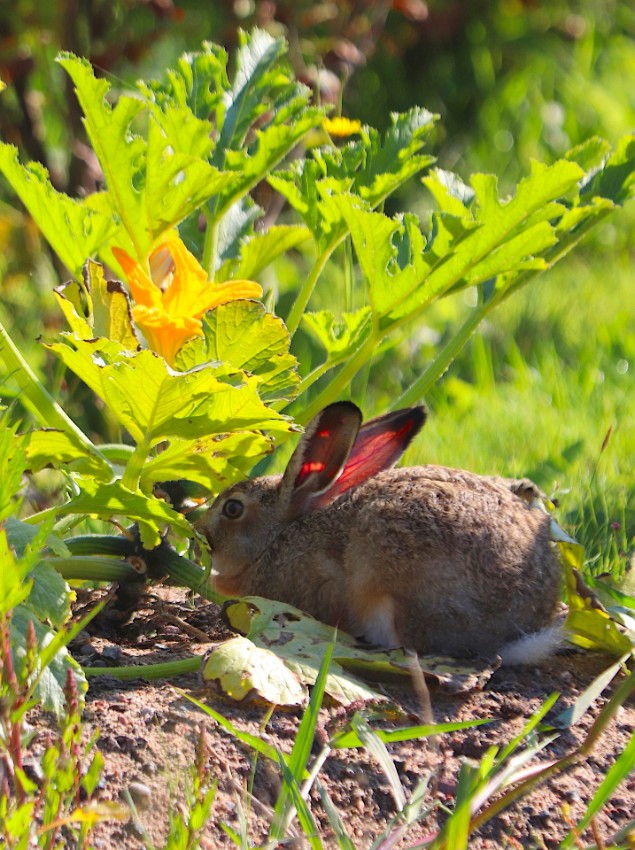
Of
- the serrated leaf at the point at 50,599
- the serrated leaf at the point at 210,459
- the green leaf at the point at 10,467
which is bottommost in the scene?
the serrated leaf at the point at 50,599

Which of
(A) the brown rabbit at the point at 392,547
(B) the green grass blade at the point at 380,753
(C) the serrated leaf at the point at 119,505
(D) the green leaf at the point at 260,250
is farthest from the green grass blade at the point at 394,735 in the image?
(D) the green leaf at the point at 260,250

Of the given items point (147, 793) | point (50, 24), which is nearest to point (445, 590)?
point (147, 793)

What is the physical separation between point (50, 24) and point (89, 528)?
3.32 meters

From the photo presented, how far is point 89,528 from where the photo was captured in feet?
12.4

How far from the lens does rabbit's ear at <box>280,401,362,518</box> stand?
319cm

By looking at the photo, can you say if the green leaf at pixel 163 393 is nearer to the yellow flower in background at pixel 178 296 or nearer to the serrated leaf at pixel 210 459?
the serrated leaf at pixel 210 459

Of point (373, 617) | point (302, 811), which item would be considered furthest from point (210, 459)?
point (302, 811)

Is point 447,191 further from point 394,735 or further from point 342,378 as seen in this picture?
point 394,735

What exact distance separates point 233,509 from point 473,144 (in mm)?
5314

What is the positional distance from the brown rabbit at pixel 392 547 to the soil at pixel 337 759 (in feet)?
0.58

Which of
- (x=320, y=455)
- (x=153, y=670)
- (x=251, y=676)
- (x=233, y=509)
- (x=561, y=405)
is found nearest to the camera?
(x=251, y=676)

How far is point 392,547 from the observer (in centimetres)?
303

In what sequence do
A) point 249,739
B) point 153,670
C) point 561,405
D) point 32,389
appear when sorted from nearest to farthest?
1. point 249,739
2. point 153,670
3. point 32,389
4. point 561,405

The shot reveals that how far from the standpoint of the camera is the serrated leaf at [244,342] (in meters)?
2.76
